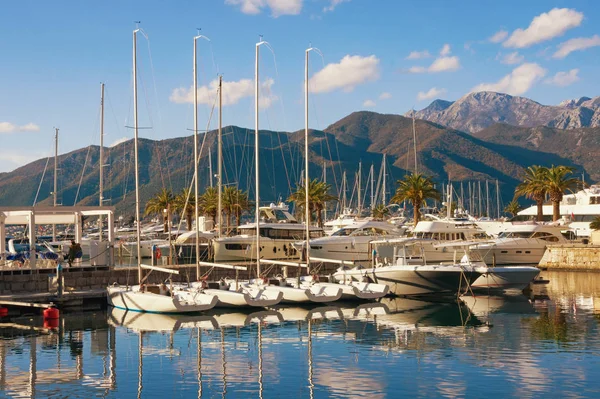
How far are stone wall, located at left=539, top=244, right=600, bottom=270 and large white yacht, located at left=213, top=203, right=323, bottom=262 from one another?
2018cm

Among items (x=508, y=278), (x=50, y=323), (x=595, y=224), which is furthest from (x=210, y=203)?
(x=50, y=323)

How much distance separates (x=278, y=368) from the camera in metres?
23.8

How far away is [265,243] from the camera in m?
67.9

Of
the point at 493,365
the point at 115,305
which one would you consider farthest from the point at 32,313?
the point at 493,365

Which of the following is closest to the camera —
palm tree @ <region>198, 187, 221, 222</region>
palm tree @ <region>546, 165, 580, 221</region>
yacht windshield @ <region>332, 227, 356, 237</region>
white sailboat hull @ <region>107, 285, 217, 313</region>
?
white sailboat hull @ <region>107, 285, 217, 313</region>

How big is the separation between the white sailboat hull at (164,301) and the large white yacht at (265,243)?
26660mm

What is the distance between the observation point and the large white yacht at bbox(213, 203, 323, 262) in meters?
65.0

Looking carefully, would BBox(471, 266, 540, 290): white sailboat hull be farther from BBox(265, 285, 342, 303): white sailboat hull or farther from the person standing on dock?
the person standing on dock

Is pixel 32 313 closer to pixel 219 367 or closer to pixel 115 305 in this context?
pixel 115 305

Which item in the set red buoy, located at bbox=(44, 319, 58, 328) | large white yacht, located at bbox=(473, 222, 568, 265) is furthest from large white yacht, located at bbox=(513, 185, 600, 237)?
red buoy, located at bbox=(44, 319, 58, 328)

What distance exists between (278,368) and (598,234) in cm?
5022

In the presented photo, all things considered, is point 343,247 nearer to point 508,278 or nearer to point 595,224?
point 508,278

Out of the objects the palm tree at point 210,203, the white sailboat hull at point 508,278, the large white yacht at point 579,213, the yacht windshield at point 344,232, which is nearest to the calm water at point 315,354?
the white sailboat hull at point 508,278

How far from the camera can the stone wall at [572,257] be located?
6228 cm
